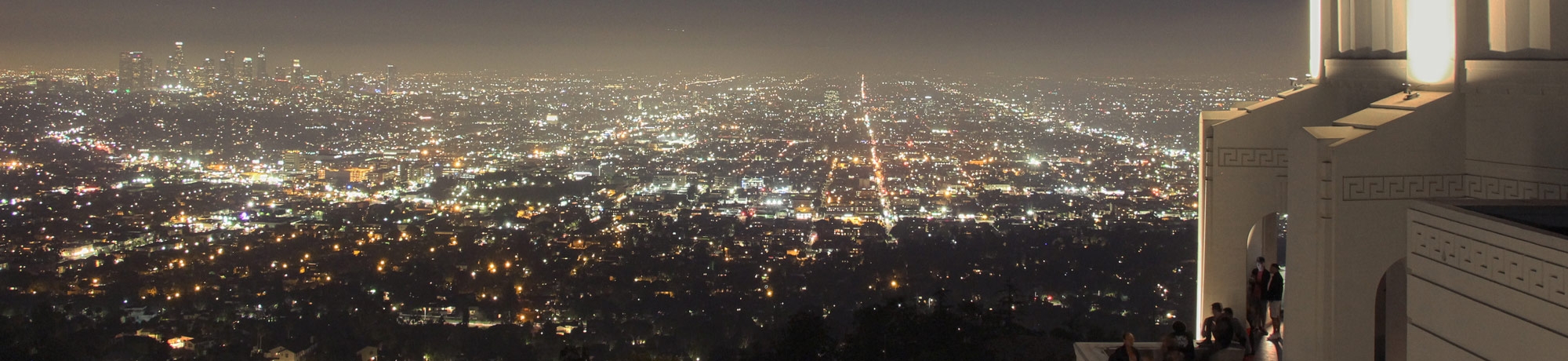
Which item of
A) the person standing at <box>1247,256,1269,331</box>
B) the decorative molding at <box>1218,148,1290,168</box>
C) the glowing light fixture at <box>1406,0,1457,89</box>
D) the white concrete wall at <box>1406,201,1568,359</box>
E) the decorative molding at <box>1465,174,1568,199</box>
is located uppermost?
the glowing light fixture at <box>1406,0,1457,89</box>

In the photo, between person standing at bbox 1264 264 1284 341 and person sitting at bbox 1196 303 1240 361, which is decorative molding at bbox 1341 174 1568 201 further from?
person sitting at bbox 1196 303 1240 361

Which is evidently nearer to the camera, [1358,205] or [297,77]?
[1358,205]

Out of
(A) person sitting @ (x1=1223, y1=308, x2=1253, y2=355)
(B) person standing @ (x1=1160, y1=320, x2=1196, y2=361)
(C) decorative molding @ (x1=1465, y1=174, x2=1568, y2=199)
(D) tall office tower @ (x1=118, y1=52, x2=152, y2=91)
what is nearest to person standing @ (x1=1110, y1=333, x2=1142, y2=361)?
(B) person standing @ (x1=1160, y1=320, x2=1196, y2=361)

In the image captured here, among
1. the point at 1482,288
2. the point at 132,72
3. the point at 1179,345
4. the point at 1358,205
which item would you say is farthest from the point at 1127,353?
the point at 132,72

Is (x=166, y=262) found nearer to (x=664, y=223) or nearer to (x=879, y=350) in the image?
(x=664, y=223)

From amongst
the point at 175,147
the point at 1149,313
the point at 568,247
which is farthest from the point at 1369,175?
the point at 175,147

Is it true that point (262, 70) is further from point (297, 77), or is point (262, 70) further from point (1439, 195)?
point (1439, 195)
